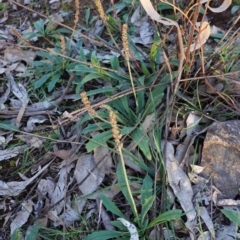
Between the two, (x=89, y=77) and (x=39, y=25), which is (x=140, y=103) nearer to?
(x=89, y=77)

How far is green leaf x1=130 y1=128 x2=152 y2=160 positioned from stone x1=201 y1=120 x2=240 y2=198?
25 cm

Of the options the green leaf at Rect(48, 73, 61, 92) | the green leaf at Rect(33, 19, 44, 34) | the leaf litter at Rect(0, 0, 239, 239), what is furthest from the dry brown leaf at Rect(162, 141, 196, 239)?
the green leaf at Rect(33, 19, 44, 34)

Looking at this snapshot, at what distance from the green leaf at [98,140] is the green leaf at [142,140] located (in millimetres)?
118

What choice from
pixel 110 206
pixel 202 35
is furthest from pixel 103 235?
pixel 202 35

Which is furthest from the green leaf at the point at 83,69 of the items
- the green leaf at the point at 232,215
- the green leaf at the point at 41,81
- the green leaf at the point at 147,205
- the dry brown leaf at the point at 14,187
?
the green leaf at the point at 232,215

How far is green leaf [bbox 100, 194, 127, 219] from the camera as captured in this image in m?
1.85

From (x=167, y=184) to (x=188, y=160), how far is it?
6.9 inches

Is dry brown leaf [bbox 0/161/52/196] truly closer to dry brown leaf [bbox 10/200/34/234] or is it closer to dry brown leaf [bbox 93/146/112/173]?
dry brown leaf [bbox 10/200/34/234]

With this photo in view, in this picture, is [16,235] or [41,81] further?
[41,81]

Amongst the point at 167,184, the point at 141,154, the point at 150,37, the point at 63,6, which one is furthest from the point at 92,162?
the point at 63,6

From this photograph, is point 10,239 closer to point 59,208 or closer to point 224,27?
point 59,208

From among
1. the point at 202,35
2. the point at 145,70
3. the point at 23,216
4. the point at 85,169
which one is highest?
the point at 202,35

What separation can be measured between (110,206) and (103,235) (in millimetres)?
132

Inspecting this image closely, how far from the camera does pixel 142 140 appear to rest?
1.99 m
